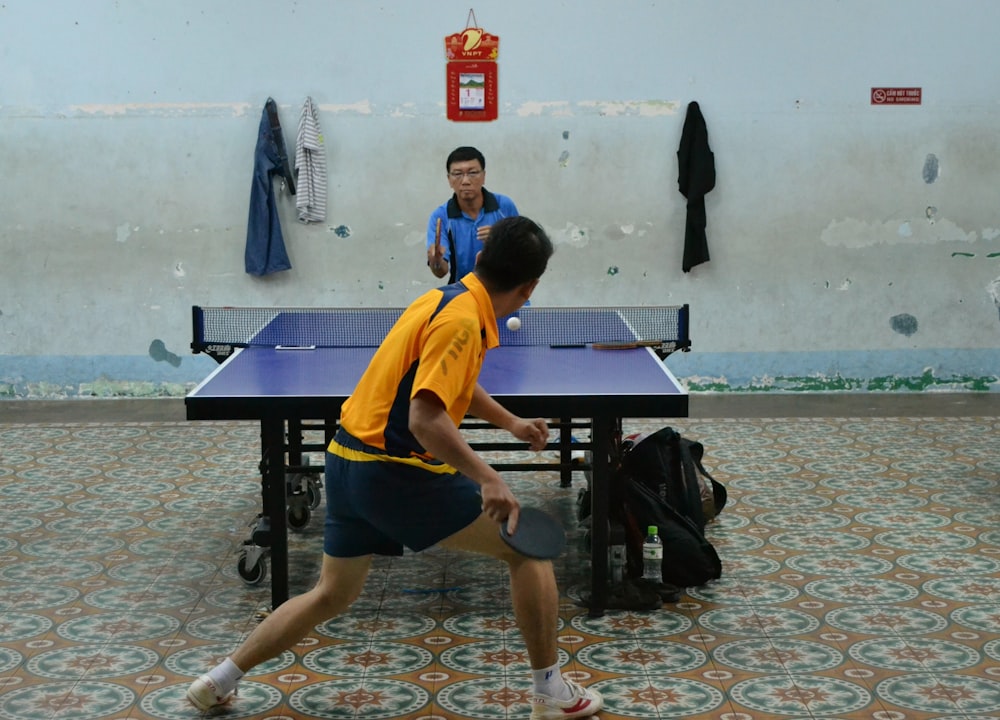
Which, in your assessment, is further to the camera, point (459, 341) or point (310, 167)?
point (310, 167)

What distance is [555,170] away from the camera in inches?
313

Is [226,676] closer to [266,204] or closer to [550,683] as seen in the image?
[550,683]

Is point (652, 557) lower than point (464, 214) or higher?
lower

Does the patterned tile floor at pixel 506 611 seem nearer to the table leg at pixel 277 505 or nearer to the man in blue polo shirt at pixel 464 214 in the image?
the table leg at pixel 277 505

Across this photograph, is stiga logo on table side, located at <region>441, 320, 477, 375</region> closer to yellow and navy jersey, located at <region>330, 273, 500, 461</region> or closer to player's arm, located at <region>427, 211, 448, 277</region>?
yellow and navy jersey, located at <region>330, 273, 500, 461</region>

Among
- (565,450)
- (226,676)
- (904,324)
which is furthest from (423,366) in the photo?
(904,324)

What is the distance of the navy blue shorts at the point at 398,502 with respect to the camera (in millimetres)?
3189

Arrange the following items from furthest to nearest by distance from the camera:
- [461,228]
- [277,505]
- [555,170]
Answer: [555,170], [461,228], [277,505]

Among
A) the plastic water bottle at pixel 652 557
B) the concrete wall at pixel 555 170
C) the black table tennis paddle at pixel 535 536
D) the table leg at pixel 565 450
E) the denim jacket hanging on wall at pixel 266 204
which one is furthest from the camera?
the concrete wall at pixel 555 170

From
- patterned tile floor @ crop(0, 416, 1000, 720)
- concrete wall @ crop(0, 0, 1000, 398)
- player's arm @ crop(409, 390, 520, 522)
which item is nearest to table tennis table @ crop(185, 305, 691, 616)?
patterned tile floor @ crop(0, 416, 1000, 720)

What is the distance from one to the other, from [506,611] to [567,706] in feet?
3.20

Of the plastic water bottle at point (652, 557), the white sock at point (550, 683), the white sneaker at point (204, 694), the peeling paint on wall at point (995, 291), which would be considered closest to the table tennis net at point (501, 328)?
the plastic water bottle at point (652, 557)

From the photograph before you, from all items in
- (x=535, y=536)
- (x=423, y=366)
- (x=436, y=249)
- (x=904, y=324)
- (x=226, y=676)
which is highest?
(x=436, y=249)

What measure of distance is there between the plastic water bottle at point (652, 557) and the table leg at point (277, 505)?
1.30 m
